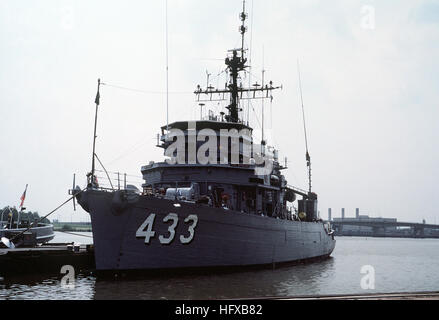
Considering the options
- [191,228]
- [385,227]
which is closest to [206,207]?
[191,228]

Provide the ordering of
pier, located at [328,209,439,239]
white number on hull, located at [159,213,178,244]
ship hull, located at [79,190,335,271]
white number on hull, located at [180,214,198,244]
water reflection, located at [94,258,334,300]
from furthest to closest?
pier, located at [328,209,439,239]
white number on hull, located at [180,214,198,244]
white number on hull, located at [159,213,178,244]
ship hull, located at [79,190,335,271]
water reflection, located at [94,258,334,300]

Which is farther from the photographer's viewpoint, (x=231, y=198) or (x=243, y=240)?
(x=231, y=198)

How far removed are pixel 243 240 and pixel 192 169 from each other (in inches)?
164

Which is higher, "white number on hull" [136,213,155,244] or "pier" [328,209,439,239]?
"white number on hull" [136,213,155,244]

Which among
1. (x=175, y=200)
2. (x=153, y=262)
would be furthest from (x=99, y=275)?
(x=175, y=200)

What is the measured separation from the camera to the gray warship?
1459 cm

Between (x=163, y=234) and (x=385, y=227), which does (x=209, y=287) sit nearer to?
(x=163, y=234)

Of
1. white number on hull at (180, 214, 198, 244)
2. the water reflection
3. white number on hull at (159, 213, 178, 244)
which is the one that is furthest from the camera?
white number on hull at (180, 214, 198, 244)

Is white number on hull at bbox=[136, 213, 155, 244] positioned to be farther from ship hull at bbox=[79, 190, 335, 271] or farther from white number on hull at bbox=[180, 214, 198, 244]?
white number on hull at bbox=[180, 214, 198, 244]

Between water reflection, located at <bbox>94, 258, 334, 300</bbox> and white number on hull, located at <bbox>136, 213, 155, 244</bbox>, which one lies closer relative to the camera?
water reflection, located at <bbox>94, 258, 334, 300</bbox>

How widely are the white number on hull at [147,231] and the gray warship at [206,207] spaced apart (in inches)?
1.4

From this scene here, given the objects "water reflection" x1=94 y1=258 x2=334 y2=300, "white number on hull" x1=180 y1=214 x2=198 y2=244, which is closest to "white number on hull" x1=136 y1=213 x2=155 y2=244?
"white number on hull" x1=180 y1=214 x2=198 y2=244

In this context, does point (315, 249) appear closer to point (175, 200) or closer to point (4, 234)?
point (175, 200)
